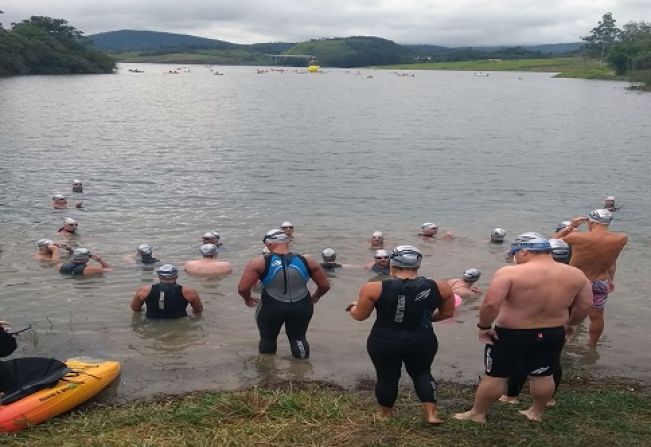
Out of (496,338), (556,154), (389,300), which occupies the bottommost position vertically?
(556,154)

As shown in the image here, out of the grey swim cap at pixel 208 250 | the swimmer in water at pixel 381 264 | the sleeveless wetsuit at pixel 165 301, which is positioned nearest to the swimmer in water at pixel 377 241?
the swimmer in water at pixel 381 264

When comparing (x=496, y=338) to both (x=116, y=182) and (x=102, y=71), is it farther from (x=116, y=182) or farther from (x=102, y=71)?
→ (x=102, y=71)

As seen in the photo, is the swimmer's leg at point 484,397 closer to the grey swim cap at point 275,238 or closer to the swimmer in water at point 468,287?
the grey swim cap at point 275,238

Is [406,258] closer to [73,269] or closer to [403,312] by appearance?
[403,312]

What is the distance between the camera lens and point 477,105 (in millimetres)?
78188

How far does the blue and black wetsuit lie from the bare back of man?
5.82m

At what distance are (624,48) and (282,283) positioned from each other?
14047 centimetres

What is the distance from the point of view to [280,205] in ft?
83.0

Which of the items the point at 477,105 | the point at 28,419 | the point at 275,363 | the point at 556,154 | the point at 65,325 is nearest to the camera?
the point at 28,419

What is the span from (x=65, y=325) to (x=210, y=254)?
417 cm

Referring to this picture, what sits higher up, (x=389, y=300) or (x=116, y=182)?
(x=389, y=300)

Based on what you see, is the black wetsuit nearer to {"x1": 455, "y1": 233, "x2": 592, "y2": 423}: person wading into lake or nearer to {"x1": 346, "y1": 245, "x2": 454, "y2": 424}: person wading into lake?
{"x1": 346, "y1": 245, "x2": 454, "y2": 424}: person wading into lake

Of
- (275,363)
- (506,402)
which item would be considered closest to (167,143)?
(275,363)

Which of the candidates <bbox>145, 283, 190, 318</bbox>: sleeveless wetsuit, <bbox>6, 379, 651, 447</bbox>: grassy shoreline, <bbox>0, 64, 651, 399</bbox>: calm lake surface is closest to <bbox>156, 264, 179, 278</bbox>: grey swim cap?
<bbox>145, 283, 190, 318</bbox>: sleeveless wetsuit
